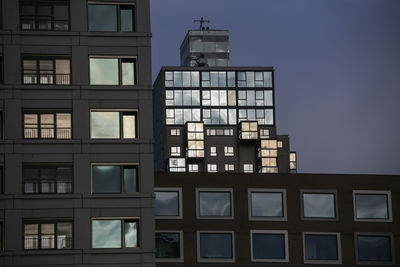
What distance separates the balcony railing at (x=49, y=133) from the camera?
58562 millimetres

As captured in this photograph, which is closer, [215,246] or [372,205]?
[215,246]

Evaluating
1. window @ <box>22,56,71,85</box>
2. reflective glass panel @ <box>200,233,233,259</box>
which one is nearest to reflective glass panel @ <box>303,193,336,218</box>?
reflective glass panel @ <box>200,233,233,259</box>

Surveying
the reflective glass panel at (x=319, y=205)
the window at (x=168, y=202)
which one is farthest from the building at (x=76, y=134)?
the reflective glass panel at (x=319, y=205)

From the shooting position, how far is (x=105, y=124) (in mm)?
59375

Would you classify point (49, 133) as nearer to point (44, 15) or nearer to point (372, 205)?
point (44, 15)

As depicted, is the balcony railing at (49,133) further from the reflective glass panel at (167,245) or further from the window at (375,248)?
the window at (375,248)

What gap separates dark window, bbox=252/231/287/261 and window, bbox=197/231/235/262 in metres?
1.83

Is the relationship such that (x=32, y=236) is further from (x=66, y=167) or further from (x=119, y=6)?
(x=119, y=6)

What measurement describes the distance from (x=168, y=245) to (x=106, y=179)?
13.2m

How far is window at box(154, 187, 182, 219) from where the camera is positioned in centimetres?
7019

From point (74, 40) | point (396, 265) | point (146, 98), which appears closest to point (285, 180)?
point (396, 265)

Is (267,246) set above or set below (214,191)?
below

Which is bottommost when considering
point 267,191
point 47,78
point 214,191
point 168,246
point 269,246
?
point 269,246

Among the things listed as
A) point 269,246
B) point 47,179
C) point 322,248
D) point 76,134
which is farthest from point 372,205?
point 47,179
